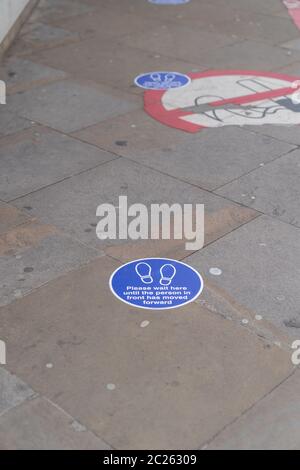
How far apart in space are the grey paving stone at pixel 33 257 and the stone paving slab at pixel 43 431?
1062 mm

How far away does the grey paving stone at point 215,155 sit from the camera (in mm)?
6574

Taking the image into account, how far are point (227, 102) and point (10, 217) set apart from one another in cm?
339

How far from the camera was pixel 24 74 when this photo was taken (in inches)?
358

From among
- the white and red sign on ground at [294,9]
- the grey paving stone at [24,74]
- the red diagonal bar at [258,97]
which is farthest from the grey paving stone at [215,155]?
the white and red sign on ground at [294,9]

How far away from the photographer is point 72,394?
399 cm

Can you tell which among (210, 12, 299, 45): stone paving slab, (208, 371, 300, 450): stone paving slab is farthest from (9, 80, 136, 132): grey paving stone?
(208, 371, 300, 450): stone paving slab

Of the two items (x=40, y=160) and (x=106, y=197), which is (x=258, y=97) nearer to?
(x=40, y=160)

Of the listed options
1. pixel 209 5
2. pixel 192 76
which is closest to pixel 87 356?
pixel 192 76

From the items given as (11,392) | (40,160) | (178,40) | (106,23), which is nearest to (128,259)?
(11,392)

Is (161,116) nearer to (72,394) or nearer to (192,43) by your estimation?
(192,43)

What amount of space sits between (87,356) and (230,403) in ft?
2.95

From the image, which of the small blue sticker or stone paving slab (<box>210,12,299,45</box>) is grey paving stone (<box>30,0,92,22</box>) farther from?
stone paving slab (<box>210,12,299,45</box>)

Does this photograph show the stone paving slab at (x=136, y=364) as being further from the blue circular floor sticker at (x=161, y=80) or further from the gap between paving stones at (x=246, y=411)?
the blue circular floor sticker at (x=161, y=80)

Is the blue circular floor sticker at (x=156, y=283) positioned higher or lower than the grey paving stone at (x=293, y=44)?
higher
